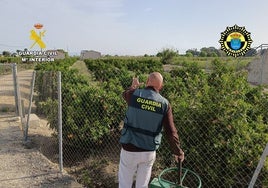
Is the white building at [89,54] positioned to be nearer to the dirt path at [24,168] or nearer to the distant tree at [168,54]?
the distant tree at [168,54]

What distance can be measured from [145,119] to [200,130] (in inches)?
46.6

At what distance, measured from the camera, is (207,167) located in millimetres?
3953

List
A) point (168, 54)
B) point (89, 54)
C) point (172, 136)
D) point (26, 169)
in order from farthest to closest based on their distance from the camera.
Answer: point (89, 54) < point (168, 54) < point (26, 169) < point (172, 136)

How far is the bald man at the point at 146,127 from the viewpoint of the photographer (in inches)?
128

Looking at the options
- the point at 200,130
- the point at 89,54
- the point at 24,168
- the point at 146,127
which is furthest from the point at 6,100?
the point at 89,54

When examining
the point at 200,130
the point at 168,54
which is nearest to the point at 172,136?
the point at 200,130

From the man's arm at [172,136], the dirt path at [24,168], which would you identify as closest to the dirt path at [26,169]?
the dirt path at [24,168]

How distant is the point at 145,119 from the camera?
328cm

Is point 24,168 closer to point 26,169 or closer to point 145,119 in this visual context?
point 26,169

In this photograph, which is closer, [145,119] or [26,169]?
[145,119]

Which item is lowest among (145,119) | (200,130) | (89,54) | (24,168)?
(24,168)

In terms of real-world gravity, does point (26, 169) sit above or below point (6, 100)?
below

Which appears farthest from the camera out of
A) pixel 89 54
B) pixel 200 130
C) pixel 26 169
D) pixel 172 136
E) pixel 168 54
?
pixel 89 54

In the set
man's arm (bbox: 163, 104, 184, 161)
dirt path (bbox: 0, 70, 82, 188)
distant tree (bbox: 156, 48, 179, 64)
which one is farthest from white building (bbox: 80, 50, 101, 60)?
man's arm (bbox: 163, 104, 184, 161)
